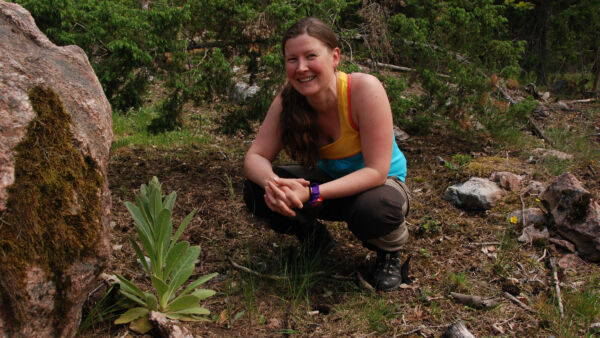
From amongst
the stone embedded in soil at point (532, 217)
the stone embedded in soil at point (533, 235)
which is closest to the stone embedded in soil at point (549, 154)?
the stone embedded in soil at point (532, 217)

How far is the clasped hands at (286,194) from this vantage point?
255 centimetres

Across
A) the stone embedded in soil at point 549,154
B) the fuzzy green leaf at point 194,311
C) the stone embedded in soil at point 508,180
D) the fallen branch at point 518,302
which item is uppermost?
the fuzzy green leaf at point 194,311

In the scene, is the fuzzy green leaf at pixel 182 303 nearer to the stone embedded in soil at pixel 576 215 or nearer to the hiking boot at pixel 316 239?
the hiking boot at pixel 316 239

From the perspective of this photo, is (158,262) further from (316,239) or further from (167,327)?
(316,239)

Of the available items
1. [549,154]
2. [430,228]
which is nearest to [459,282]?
[430,228]

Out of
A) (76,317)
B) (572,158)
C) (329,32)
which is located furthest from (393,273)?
(572,158)

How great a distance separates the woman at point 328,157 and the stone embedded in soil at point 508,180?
58.9 inches

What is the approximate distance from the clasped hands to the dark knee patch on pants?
31 centimetres

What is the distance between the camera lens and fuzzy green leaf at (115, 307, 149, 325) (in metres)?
2.32

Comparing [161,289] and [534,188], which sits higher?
[161,289]

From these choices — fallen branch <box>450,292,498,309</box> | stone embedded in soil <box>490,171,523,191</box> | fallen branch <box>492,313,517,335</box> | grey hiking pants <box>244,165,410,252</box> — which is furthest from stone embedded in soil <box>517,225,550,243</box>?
grey hiking pants <box>244,165,410,252</box>

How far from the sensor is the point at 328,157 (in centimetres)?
304

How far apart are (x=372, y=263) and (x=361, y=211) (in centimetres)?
74

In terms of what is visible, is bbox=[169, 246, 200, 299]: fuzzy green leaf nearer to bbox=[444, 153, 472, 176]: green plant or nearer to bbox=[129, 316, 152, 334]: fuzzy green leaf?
bbox=[129, 316, 152, 334]: fuzzy green leaf
